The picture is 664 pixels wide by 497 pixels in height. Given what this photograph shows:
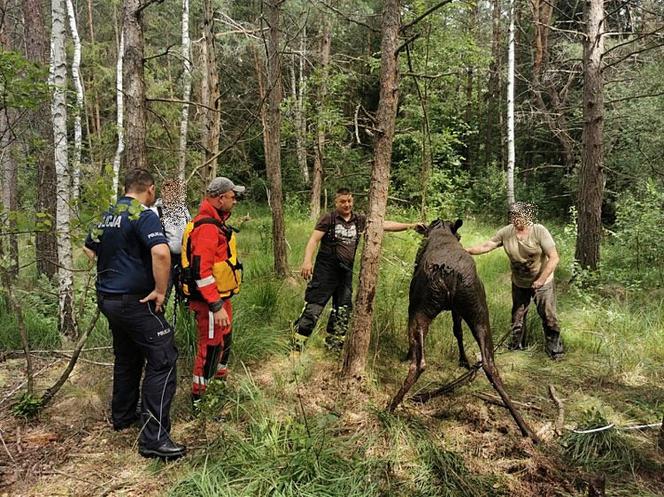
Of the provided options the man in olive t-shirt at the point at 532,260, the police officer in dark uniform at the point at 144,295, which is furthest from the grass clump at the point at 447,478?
the man in olive t-shirt at the point at 532,260

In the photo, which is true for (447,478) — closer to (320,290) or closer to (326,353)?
(326,353)

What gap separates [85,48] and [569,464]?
1726 centimetres

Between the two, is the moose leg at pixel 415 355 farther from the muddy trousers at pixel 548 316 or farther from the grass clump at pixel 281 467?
the muddy trousers at pixel 548 316

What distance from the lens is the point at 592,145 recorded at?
6.52 metres

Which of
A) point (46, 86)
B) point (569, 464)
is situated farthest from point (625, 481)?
point (46, 86)

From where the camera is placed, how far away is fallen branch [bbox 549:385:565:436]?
3365 millimetres

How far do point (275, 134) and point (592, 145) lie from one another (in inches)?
179

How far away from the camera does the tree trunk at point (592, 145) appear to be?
643 cm

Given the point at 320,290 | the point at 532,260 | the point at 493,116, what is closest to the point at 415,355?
the point at 320,290

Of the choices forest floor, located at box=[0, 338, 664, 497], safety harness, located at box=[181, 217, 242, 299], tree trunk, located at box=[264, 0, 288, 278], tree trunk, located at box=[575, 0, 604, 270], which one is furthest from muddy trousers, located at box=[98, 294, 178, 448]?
tree trunk, located at box=[575, 0, 604, 270]

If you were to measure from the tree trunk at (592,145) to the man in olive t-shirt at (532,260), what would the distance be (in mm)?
2244

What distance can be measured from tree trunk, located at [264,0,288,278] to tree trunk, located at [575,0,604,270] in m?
4.39

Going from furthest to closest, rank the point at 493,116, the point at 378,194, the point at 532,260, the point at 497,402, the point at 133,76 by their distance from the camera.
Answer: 1. the point at 493,116
2. the point at 532,260
3. the point at 133,76
4. the point at 378,194
5. the point at 497,402

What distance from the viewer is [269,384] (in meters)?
4.01
